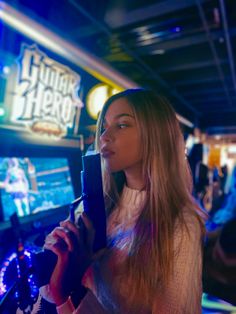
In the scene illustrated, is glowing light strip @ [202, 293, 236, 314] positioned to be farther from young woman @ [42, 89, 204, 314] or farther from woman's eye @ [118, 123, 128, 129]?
woman's eye @ [118, 123, 128, 129]

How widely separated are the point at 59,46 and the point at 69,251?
5.68 feet

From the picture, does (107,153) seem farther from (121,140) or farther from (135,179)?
(135,179)

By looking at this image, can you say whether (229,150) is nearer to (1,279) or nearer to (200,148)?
(200,148)

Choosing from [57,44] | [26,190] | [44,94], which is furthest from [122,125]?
[44,94]

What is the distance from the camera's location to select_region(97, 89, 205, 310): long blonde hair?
2.86 feet

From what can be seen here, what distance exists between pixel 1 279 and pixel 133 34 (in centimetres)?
283

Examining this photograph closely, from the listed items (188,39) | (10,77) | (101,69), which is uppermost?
(188,39)

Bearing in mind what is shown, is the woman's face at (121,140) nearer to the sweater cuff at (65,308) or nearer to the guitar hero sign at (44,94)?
the sweater cuff at (65,308)

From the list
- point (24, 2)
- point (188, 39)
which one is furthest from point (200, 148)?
point (24, 2)

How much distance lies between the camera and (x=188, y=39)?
10.5 feet

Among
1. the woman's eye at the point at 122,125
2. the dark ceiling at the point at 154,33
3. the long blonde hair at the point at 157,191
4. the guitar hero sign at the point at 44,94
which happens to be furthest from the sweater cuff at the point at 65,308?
Answer: the dark ceiling at the point at 154,33

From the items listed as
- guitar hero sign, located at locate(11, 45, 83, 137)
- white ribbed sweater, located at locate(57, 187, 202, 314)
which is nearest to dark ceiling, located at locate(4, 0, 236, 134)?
guitar hero sign, located at locate(11, 45, 83, 137)

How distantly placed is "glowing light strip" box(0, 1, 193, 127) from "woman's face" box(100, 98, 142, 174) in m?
0.64

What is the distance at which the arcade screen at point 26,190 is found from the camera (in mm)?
1789
